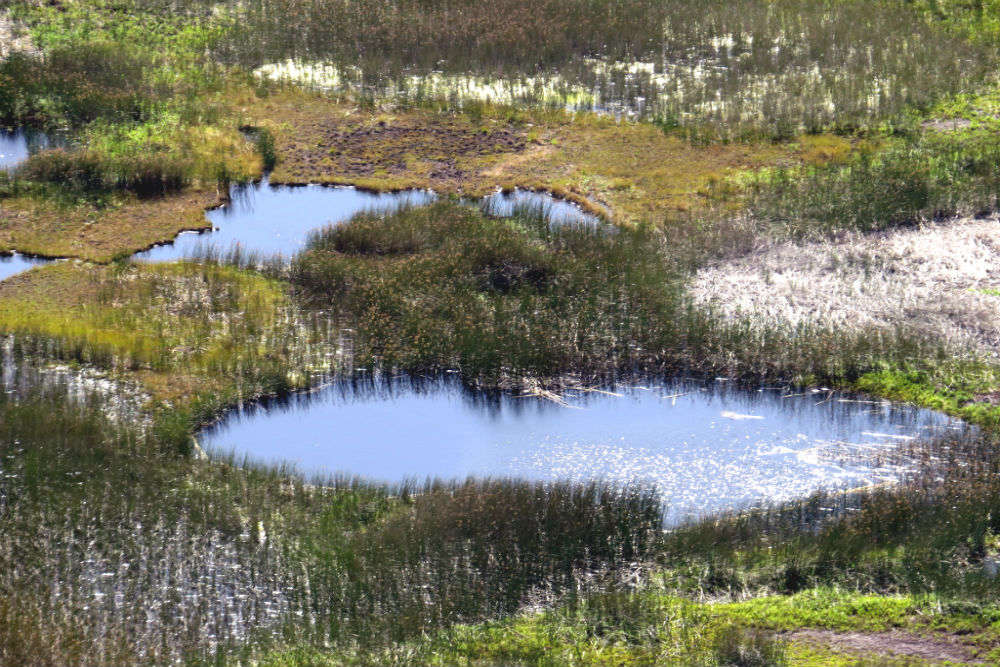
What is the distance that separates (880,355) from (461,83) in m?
10.7

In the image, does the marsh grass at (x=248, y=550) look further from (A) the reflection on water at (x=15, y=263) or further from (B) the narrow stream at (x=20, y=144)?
(B) the narrow stream at (x=20, y=144)

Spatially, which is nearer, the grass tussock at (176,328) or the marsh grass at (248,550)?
the marsh grass at (248,550)

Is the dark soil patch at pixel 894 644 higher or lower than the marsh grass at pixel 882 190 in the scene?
lower

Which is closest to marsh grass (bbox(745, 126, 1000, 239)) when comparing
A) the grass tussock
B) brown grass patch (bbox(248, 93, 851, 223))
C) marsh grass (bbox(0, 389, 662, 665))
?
brown grass patch (bbox(248, 93, 851, 223))

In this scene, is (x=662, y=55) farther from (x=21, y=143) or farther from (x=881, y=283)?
(x=21, y=143)

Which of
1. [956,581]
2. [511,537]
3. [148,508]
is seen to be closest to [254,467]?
[148,508]

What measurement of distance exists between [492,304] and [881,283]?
4783mm

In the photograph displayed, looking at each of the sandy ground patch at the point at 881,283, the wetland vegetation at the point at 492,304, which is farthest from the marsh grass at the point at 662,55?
the sandy ground patch at the point at 881,283

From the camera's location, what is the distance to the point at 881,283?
1593 centimetres

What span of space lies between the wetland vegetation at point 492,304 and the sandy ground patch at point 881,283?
55mm

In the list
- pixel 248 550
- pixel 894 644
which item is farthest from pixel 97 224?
pixel 894 644

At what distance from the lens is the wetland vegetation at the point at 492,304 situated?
10195 mm

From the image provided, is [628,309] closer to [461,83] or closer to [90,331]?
[90,331]

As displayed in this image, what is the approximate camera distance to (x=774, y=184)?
61.3 feet
